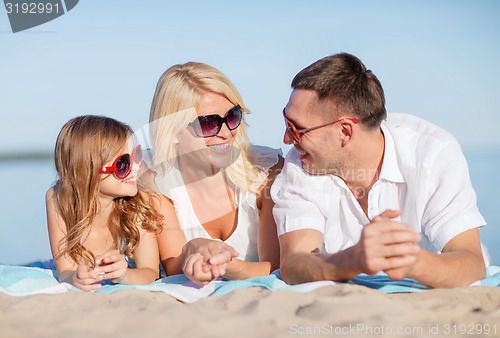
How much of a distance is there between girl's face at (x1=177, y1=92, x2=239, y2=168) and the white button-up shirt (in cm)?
57

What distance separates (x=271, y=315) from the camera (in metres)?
2.28

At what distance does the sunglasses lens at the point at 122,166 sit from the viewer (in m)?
3.74

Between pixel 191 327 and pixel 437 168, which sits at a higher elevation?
pixel 437 168

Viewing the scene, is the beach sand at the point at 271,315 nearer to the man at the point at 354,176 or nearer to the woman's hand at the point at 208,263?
the woman's hand at the point at 208,263

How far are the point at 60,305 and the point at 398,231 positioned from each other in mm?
1703

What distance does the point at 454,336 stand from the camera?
2.08 metres

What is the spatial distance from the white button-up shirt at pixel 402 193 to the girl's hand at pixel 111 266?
1029 millimetres

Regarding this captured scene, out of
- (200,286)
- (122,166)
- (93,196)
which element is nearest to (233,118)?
(122,166)

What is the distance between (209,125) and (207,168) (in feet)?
1.26

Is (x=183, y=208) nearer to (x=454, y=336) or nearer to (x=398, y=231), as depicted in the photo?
(x=398, y=231)

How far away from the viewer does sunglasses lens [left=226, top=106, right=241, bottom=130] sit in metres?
4.04

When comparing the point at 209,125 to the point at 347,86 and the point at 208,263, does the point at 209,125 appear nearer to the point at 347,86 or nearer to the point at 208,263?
the point at 347,86

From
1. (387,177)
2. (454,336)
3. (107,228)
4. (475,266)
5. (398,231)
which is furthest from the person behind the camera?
(107,228)

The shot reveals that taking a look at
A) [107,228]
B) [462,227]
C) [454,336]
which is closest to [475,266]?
[462,227]
